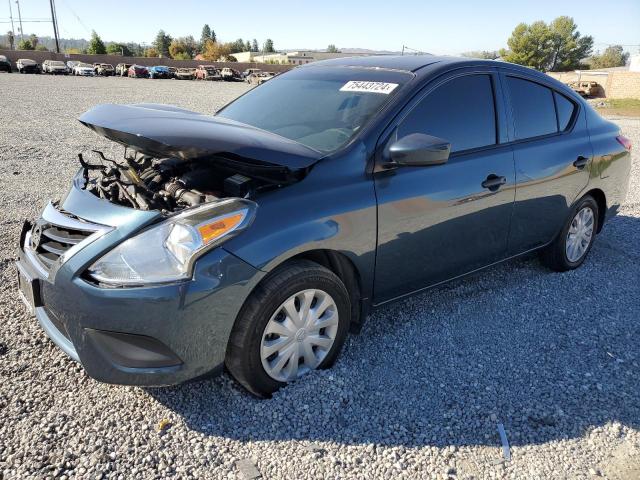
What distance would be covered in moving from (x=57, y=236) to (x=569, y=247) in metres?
3.97

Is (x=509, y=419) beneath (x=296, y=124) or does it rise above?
beneath

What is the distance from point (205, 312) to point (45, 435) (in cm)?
96

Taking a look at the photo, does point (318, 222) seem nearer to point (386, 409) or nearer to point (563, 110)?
point (386, 409)

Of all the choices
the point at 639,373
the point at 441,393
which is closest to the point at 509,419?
the point at 441,393

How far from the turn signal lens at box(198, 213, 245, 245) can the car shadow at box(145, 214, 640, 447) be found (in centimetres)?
79

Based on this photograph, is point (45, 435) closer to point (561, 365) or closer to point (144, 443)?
point (144, 443)

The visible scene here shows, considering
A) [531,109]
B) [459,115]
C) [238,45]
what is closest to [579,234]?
[531,109]

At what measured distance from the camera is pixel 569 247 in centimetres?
452

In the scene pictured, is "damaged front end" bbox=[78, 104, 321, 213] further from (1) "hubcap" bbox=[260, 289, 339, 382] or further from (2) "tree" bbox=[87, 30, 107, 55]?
(2) "tree" bbox=[87, 30, 107, 55]

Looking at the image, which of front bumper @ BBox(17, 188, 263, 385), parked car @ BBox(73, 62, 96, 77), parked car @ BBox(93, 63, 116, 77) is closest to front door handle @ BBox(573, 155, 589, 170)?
front bumper @ BBox(17, 188, 263, 385)

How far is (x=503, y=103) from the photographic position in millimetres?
3693

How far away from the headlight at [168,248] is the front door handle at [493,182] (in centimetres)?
182

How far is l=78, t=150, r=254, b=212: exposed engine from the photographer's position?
106 inches

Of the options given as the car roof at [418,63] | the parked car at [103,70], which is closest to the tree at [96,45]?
the parked car at [103,70]
